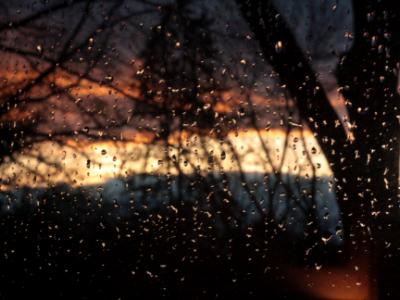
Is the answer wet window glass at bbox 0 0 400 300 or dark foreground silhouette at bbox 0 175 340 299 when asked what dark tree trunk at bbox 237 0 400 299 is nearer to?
wet window glass at bbox 0 0 400 300

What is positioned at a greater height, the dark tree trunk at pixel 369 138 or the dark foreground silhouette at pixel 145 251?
the dark tree trunk at pixel 369 138

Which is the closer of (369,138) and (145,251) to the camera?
(369,138)

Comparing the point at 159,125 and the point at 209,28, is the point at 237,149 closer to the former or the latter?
the point at 159,125

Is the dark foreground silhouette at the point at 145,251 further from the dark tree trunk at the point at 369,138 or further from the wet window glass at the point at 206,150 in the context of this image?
the dark tree trunk at the point at 369,138

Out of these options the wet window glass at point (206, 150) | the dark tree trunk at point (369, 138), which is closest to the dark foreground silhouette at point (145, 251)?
the wet window glass at point (206, 150)

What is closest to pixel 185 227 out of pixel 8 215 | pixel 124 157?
pixel 124 157

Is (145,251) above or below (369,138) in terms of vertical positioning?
below

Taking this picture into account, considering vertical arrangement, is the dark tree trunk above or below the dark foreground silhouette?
above

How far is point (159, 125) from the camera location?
159 centimetres

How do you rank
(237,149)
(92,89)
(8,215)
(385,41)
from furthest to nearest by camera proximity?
(8,215), (92,89), (237,149), (385,41)

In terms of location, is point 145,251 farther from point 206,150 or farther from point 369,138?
point 369,138

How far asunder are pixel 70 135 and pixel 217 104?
0.49m

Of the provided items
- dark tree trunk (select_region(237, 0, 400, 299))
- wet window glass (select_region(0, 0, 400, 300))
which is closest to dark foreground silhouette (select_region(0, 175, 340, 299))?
wet window glass (select_region(0, 0, 400, 300))

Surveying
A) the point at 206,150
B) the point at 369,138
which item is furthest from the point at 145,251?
the point at 369,138
